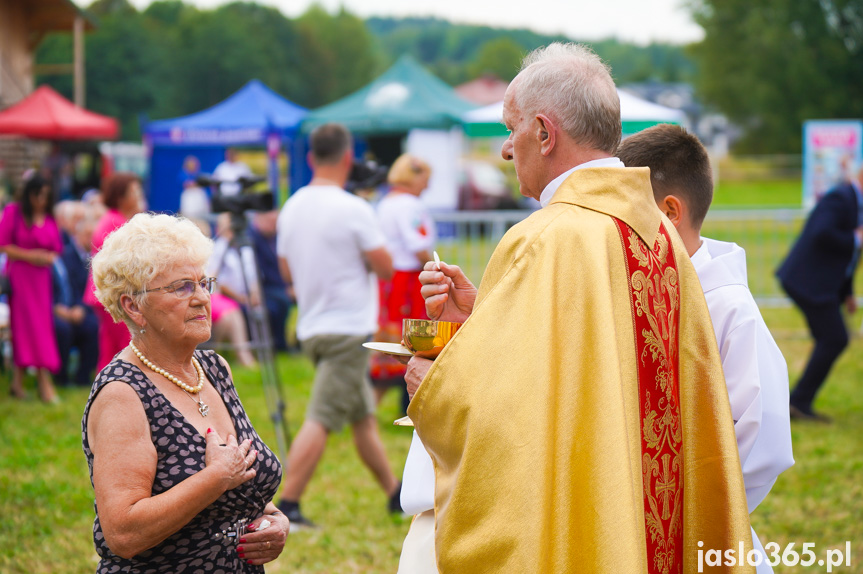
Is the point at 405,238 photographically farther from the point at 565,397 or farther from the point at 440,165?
the point at 440,165

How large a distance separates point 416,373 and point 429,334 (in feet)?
0.33

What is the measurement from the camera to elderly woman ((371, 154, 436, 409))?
663 cm

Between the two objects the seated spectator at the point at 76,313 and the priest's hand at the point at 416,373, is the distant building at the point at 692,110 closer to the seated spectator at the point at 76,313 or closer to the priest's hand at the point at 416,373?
the seated spectator at the point at 76,313

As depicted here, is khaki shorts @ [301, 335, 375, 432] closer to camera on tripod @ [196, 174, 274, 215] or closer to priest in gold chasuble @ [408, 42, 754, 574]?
camera on tripod @ [196, 174, 274, 215]

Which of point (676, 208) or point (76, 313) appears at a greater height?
point (676, 208)

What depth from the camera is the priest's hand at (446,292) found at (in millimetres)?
2238

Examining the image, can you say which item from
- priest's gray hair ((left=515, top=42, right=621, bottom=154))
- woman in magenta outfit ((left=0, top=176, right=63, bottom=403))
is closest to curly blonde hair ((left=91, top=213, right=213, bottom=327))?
priest's gray hair ((left=515, top=42, right=621, bottom=154))

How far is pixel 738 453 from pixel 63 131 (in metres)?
16.1

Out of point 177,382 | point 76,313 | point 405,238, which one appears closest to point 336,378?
point 405,238

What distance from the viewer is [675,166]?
2.53m

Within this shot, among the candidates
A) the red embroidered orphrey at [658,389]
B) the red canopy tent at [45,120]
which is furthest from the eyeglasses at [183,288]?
the red canopy tent at [45,120]

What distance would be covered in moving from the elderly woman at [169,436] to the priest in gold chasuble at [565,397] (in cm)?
59

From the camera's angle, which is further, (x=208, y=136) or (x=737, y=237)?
(x=208, y=136)

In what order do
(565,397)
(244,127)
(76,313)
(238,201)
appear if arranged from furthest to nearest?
1. (244,127)
2. (76,313)
3. (238,201)
4. (565,397)
